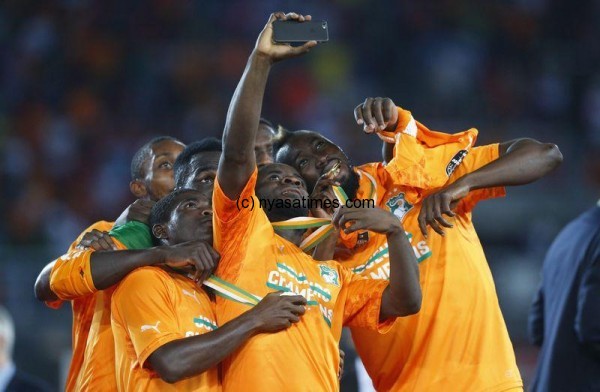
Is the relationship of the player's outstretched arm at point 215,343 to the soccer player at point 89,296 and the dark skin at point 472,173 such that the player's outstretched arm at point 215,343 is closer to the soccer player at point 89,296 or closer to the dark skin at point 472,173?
the soccer player at point 89,296

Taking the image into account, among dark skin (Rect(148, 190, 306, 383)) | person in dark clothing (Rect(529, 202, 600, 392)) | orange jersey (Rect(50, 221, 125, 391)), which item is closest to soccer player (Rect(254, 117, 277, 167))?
orange jersey (Rect(50, 221, 125, 391))

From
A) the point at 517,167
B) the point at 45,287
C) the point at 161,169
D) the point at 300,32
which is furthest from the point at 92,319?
the point at 517,167

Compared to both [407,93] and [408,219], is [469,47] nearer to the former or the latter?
[407,93]

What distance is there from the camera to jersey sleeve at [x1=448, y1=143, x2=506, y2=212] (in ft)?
13.6

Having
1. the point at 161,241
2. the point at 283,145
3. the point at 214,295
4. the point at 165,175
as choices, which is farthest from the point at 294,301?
the point at 165,175

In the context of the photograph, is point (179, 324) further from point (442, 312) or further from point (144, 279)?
point (442, 312)

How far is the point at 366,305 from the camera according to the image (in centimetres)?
383

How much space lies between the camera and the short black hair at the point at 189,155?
4.21 meters

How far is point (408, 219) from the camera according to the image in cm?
416

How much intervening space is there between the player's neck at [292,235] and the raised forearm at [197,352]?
519mm

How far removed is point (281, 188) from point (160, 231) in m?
0.51

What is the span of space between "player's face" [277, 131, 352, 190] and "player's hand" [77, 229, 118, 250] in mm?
805

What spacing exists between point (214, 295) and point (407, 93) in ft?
20.6

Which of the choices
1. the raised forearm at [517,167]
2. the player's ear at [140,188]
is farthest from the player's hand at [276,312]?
the player's ear at [140,188]
